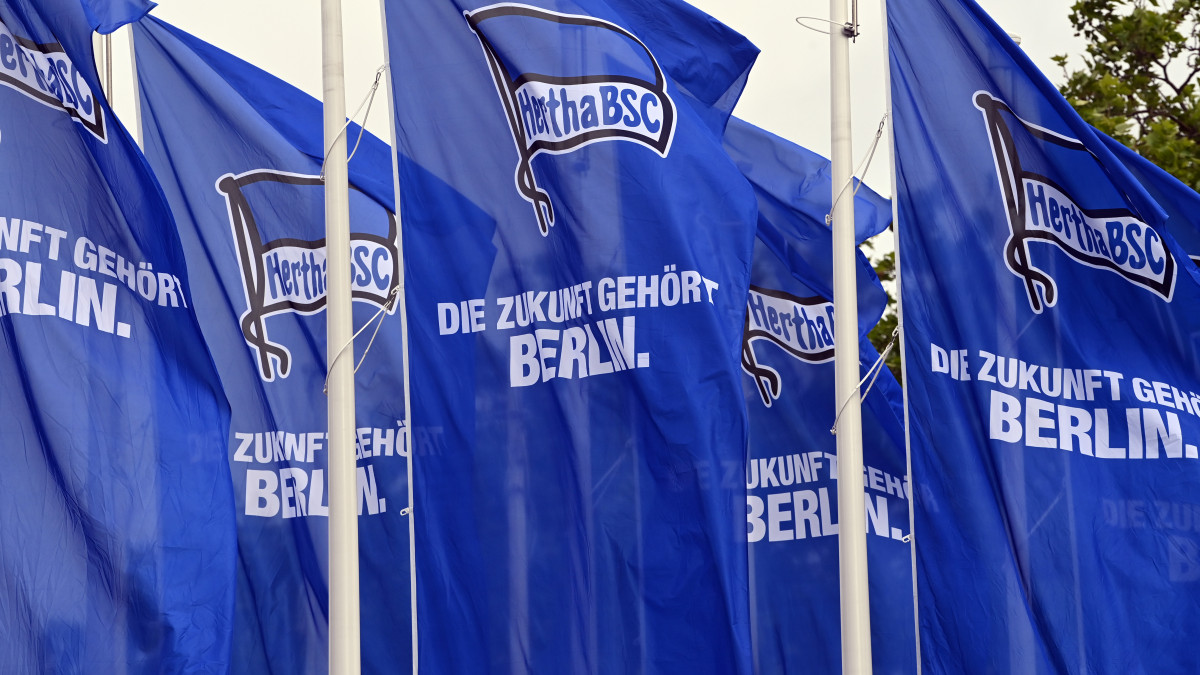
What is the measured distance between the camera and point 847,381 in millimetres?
10711

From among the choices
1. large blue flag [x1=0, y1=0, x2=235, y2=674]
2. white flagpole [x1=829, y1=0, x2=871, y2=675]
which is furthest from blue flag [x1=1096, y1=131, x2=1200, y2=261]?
large blue flag [x1=0, y1=0, x2=235, y2=674]

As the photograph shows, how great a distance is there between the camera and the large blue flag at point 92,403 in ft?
30.6

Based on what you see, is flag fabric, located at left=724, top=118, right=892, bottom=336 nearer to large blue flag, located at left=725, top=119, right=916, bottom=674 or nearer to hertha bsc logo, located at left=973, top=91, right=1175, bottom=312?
large blue flag, located at left=725, top=119, right=916, bottom=674

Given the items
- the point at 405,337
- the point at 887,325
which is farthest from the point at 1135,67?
the point at 405,337

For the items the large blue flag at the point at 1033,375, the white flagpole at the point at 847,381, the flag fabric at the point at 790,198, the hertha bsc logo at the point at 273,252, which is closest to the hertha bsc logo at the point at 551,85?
the white flagpole at the point at 847,381

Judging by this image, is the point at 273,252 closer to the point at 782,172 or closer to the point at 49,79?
the point at 49,79

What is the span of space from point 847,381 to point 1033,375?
42.6 inches

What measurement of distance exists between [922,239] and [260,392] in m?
4.45

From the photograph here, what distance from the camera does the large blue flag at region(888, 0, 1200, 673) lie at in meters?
10.2

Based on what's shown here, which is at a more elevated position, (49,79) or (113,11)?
(113,11)

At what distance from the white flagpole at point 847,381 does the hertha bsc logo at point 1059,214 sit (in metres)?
0.87

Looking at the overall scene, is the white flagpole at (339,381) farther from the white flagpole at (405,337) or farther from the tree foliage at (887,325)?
the tree foliage at (887,325)

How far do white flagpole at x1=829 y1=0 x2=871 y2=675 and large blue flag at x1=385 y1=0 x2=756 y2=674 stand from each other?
641 millimetres

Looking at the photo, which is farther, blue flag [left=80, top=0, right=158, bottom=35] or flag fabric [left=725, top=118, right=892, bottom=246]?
flag fabric [left=725, top=118, right=892, bottom=246]
